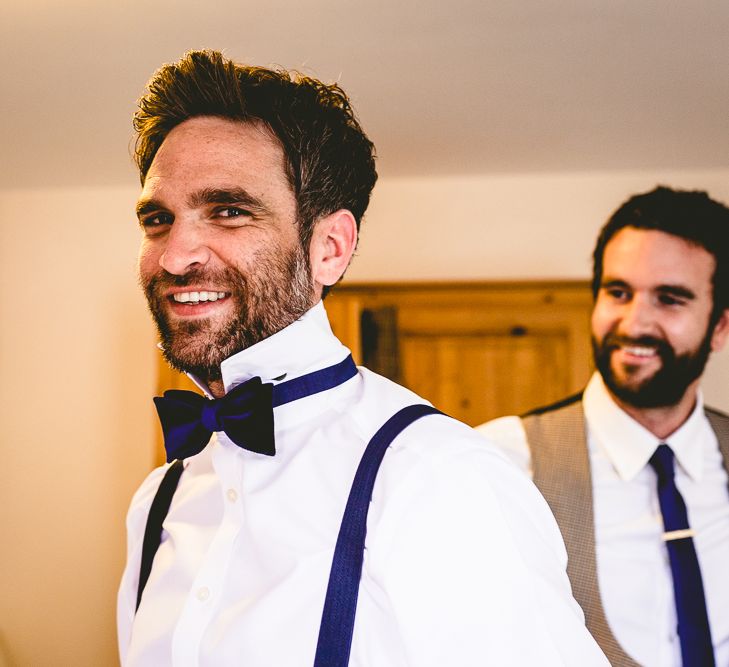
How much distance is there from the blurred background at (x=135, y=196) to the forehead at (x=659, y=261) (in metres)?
0.62

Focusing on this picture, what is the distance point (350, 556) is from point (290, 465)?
0.18 meters

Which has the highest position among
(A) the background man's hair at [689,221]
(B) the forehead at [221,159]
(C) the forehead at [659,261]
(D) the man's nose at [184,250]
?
(A) the background man's hair at [689,221]

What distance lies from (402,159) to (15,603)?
108 inches

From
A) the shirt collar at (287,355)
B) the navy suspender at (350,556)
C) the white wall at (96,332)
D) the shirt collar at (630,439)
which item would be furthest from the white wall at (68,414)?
the navy suspender at (350,556)

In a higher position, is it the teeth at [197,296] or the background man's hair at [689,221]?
the background man's hair at [689,221]

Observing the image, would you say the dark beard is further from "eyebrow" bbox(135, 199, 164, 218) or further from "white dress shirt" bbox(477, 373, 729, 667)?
"white dress shirt" bbox(477, 373, 729, 667)

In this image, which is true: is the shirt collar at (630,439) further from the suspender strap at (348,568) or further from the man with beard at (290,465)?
the suspender strap at (348,568)

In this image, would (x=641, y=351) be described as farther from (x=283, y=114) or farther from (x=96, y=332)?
(x=96, y=332)

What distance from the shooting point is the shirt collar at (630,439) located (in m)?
1.77

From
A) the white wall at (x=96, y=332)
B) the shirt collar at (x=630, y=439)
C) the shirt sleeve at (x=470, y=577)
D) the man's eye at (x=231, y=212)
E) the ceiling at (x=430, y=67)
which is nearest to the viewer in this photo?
the shirt sleeve at (x=470, y=577)

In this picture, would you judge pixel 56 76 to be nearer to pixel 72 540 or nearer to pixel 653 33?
pixel 653 33

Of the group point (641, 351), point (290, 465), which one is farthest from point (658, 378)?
point (290, 465)

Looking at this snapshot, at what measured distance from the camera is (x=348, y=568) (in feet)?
2.57

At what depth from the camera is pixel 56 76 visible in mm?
2227
